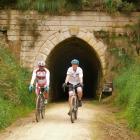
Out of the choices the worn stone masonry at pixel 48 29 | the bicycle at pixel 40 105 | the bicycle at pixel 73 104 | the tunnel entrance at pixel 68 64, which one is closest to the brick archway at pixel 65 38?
the worn stone masonry at pixel 48 29

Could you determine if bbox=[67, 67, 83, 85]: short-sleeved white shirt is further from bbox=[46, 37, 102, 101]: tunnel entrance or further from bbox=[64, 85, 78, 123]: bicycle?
bbox=[46, 37, 102, 101]: tunnel entrance

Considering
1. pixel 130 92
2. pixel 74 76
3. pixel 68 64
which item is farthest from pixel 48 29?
pixel 68 64

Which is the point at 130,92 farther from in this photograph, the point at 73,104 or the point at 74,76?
the point at 73,104

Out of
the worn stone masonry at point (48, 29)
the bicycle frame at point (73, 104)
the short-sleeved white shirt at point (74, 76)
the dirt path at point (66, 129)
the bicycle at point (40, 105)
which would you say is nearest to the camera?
the dirt path at point (66, 129)

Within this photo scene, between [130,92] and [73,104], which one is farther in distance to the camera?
[130,92]

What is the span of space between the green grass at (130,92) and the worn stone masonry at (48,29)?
1596 millimetres

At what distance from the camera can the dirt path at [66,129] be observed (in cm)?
1111

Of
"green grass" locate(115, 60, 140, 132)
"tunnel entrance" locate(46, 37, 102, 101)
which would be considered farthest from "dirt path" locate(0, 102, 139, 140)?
"tunnel entrance" locate(46, 37, 102, 101)

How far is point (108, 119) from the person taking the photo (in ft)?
47.7

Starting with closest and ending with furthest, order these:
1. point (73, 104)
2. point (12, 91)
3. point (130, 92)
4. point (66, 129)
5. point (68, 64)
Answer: point (66, 129), point (73, 104), point (12, 91), point (130, 92), point (68, 64)

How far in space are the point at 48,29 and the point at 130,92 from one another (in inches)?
212

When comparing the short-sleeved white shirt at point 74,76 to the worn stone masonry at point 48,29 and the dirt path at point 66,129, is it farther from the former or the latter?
the worn stone masonry at point 48,29

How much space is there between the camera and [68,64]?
2884 centimetres

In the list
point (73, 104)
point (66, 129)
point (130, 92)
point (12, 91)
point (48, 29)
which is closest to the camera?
point (66, 129)
